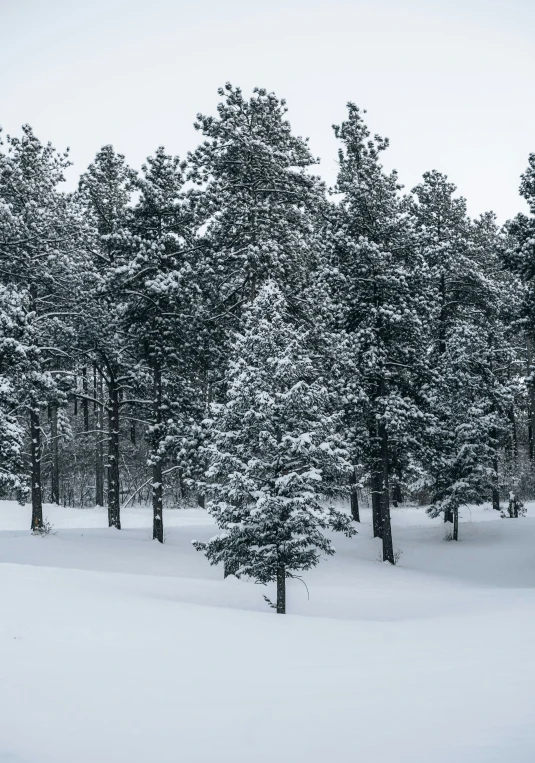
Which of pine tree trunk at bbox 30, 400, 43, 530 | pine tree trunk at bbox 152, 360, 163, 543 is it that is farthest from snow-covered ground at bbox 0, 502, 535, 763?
pine tree trunk at bbox 30, 400, 43, 530

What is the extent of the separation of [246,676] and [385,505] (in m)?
15.6

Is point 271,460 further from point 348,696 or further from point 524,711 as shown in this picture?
point 524,711

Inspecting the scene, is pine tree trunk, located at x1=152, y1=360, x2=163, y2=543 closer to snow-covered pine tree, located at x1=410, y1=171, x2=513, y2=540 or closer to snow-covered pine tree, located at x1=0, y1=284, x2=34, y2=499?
snow-covered pine tree, located at x1=0, y1=284, x2=34, y2=499

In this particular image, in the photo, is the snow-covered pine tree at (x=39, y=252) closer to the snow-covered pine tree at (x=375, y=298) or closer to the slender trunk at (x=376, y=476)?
the snow-covered pine tree at (x=375, y=298)

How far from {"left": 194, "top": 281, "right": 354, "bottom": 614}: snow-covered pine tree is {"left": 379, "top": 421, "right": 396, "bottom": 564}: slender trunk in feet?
30.1

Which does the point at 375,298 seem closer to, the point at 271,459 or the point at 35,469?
the point at 271,459

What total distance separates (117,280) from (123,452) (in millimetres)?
25829

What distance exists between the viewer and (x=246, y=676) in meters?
8.15

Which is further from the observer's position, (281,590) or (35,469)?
(35,469)

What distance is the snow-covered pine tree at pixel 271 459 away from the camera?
42.9 feet

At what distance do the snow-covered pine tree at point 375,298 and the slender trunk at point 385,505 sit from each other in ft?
0.12

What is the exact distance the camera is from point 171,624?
33.5ft

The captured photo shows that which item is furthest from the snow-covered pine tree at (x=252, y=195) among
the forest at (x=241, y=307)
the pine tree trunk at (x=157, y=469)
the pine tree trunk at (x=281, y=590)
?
the pine tree trunk at (x=281, y=590)

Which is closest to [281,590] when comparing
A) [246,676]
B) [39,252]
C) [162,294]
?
[246,676]
